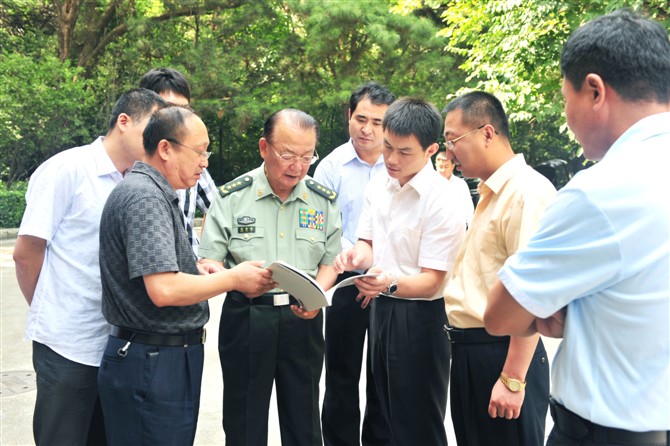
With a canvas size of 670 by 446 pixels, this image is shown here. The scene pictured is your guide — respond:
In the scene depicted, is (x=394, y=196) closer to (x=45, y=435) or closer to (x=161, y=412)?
(x=161, y=412)

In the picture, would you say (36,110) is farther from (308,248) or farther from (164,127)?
(164,127)

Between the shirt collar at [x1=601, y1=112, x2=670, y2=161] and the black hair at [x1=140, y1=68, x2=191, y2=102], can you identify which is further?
the black hair at [x1=140, y1=68, x2=191, y2=102]

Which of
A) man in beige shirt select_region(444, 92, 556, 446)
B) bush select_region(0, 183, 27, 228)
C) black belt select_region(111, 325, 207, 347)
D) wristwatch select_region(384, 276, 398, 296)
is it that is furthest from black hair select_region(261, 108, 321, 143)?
bush select_region(0, 183, 27, 228)

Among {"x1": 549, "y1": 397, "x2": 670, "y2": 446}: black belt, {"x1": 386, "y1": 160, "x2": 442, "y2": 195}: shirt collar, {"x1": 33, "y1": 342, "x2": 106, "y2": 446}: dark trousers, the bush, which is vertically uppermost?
the bush

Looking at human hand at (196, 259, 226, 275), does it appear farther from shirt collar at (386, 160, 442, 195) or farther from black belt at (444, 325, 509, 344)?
black belt at (444, 325, 509, 344)

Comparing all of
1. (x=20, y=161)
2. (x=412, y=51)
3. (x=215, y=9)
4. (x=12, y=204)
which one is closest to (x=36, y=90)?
(x=20, y=161)

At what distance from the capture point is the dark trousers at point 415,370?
299 centimetres

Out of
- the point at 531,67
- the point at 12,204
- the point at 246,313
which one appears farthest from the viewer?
the point at 12,204

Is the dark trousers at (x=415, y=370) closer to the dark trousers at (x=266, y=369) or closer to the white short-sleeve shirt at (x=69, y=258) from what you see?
the dark trousers at (x=266, y=369)

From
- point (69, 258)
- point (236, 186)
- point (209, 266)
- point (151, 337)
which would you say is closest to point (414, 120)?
point (236, 186)

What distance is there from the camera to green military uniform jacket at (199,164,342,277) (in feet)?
9.73

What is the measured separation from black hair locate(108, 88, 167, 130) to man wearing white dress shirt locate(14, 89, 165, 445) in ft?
0.04

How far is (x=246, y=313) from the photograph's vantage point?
9.68 ft

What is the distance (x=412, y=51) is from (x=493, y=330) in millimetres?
14775
